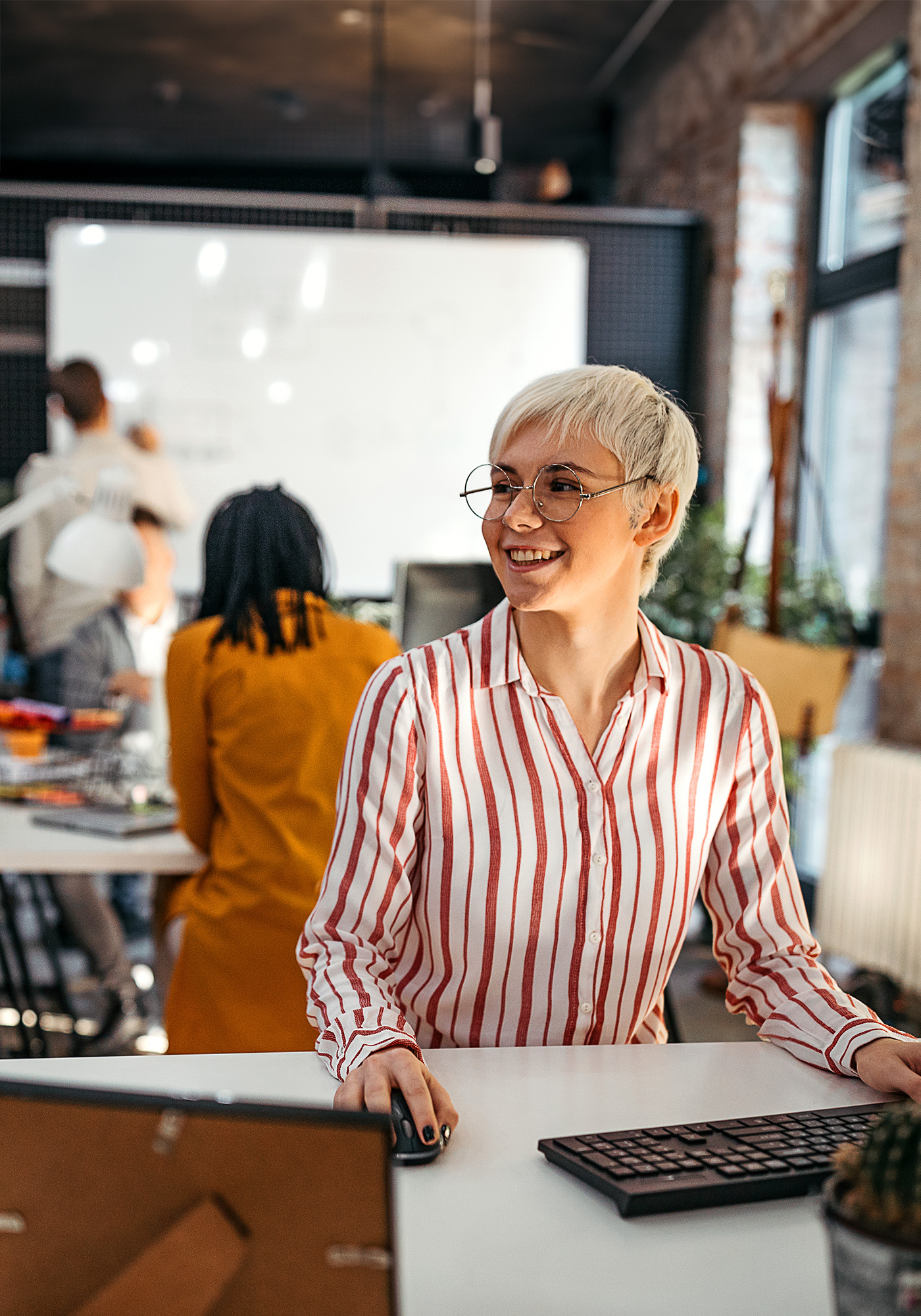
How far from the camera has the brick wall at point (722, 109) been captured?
14.2 ft

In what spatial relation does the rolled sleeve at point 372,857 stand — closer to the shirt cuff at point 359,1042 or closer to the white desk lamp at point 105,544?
the shirt cuff at point 359,1042

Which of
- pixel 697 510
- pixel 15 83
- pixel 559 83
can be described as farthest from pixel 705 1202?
pixel 15 83

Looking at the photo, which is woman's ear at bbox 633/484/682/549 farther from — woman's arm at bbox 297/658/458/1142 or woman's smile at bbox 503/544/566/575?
woman's arm at bbox 297/658/458/1142

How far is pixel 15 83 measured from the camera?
6785mm

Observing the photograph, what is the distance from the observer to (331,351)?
5043mm

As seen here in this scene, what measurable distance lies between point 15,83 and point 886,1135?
7524 mm

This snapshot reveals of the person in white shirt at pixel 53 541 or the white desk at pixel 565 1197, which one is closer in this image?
the white desk at pixel 565 1197

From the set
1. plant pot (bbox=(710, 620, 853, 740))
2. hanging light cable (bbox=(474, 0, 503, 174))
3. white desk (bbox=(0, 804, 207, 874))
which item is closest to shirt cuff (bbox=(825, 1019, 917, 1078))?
white desk (bbox=(0, 804, 207, 874))

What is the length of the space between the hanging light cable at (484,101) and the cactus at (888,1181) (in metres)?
4.97

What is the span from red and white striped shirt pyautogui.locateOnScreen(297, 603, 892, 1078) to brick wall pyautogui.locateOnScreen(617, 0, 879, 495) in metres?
3.42

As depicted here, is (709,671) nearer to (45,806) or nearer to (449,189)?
(45,806)

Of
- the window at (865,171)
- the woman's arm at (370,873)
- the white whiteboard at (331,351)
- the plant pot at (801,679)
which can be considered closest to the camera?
the woman's arm at (370,873)

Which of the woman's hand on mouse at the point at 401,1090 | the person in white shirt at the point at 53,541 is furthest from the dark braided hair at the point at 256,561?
the person in white shirt at the point at 53,541

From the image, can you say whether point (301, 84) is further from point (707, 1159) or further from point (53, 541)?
point (707, 1159)
